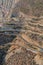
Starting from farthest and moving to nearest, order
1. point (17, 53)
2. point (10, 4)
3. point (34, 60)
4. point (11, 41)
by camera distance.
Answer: point (10, 4)
point (11, 41)
point (17, 53)
point (34, 60)

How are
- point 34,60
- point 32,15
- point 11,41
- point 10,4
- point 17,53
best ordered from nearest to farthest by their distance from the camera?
point 34,60 → point 17,53 → point 11,41 → point 32,15 → point 10,4

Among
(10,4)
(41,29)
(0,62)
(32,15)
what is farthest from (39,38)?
(10,4)

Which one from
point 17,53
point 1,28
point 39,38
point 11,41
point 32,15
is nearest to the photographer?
point 17,53

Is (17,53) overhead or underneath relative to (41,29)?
underneath

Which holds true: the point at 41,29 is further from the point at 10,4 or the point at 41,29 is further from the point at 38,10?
the point at 10,4

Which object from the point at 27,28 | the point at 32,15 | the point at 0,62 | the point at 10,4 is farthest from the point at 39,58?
the point at 10,4

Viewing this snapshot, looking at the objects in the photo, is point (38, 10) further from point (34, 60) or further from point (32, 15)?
point (34, 60)

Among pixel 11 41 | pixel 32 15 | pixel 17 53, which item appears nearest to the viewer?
pixel 17 53

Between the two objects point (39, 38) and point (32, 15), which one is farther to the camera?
point (32, 15)

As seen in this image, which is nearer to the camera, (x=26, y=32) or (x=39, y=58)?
(x=39, y=58)
